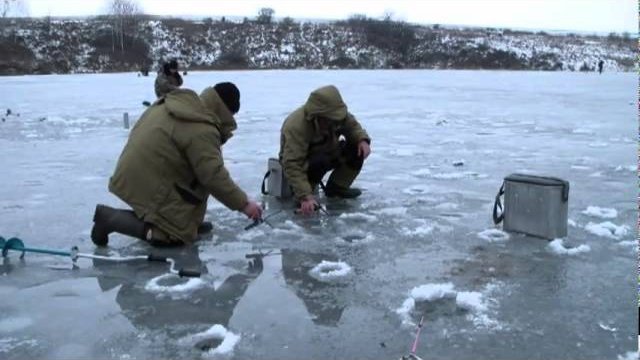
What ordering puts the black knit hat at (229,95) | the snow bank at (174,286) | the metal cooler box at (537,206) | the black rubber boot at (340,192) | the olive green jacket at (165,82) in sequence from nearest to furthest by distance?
1. the snow bank at (174,286)
2. the black knit hat at (229,95)
3. the metal cooler box at (537,206)
4. the black rubber boot at (340,192)
5. the olive green jacket at (165,82)

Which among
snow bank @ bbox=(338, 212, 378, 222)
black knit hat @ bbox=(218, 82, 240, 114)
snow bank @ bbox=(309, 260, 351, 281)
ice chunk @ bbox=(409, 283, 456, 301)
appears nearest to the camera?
ice chunk @ bbox=(409, 283, 456, 301)

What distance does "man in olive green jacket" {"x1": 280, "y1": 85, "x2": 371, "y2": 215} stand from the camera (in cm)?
552

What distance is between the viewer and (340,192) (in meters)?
6.50

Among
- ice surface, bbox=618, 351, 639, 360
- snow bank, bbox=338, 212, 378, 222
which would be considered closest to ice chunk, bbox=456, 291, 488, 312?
ice surface, bbox=618, 351, 639, 360

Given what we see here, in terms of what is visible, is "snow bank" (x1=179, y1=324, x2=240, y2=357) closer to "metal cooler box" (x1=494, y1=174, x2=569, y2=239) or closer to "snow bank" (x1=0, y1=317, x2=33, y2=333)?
"snow bank" (x1=0, y1=317, x2=33, y2=333)

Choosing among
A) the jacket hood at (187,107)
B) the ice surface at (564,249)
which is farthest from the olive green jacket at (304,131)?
the ice surface at (564,249)

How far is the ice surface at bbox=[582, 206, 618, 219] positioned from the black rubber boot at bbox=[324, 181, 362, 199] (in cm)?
215

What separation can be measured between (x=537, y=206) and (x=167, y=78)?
13.4 ft

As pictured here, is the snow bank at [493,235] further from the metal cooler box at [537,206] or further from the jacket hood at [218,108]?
the jacket hood at [218,108]

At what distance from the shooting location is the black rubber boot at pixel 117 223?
15.4 ft

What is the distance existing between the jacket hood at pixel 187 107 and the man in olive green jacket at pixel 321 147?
3.64 ft

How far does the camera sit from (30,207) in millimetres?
6000

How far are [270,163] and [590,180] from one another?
11.7 ft

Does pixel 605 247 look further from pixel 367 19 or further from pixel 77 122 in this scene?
pixel 367 19
